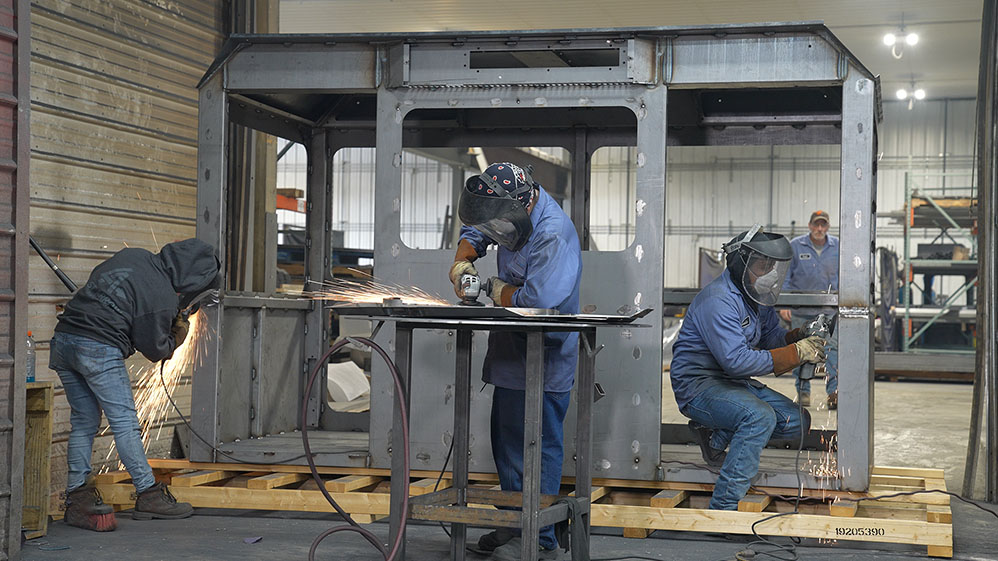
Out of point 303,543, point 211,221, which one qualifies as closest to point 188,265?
point 211,221

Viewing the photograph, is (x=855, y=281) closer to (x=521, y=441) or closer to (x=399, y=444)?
(x=521, y=441)

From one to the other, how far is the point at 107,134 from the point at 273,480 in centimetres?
235

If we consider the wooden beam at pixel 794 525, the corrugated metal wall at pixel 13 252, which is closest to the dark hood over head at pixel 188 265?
the corrugated metal wall at pixel 13 252

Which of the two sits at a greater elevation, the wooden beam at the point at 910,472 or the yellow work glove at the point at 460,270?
the yellow work glove at the point at 460,270

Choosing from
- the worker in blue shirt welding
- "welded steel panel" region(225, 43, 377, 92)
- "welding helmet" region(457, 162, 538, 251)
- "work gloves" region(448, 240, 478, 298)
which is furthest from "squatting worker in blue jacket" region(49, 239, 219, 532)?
the worker in blue shirt welding

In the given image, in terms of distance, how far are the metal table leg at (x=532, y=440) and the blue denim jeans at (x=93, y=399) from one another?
87.1 inches

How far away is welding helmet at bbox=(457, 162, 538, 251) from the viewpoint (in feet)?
14.5

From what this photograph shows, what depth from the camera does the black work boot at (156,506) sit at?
5.22m

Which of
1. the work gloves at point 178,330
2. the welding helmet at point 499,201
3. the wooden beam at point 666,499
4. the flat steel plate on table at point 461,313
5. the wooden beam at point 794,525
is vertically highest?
the welding helmet at point 499,201

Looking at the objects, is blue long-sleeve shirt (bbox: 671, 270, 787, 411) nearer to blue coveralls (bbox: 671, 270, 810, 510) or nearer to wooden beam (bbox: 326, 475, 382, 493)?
blue coveralls (bbox: 671, 270, 810, 510)

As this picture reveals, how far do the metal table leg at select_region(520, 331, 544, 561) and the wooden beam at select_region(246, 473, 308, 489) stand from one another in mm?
1909

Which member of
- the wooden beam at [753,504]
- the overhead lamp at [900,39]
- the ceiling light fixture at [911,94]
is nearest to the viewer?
the wooden beam at [753,504]

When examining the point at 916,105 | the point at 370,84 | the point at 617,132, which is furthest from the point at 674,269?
the point at 370,84

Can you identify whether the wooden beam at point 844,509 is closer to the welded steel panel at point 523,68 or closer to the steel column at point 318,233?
the welded steel panel at point 523,68
